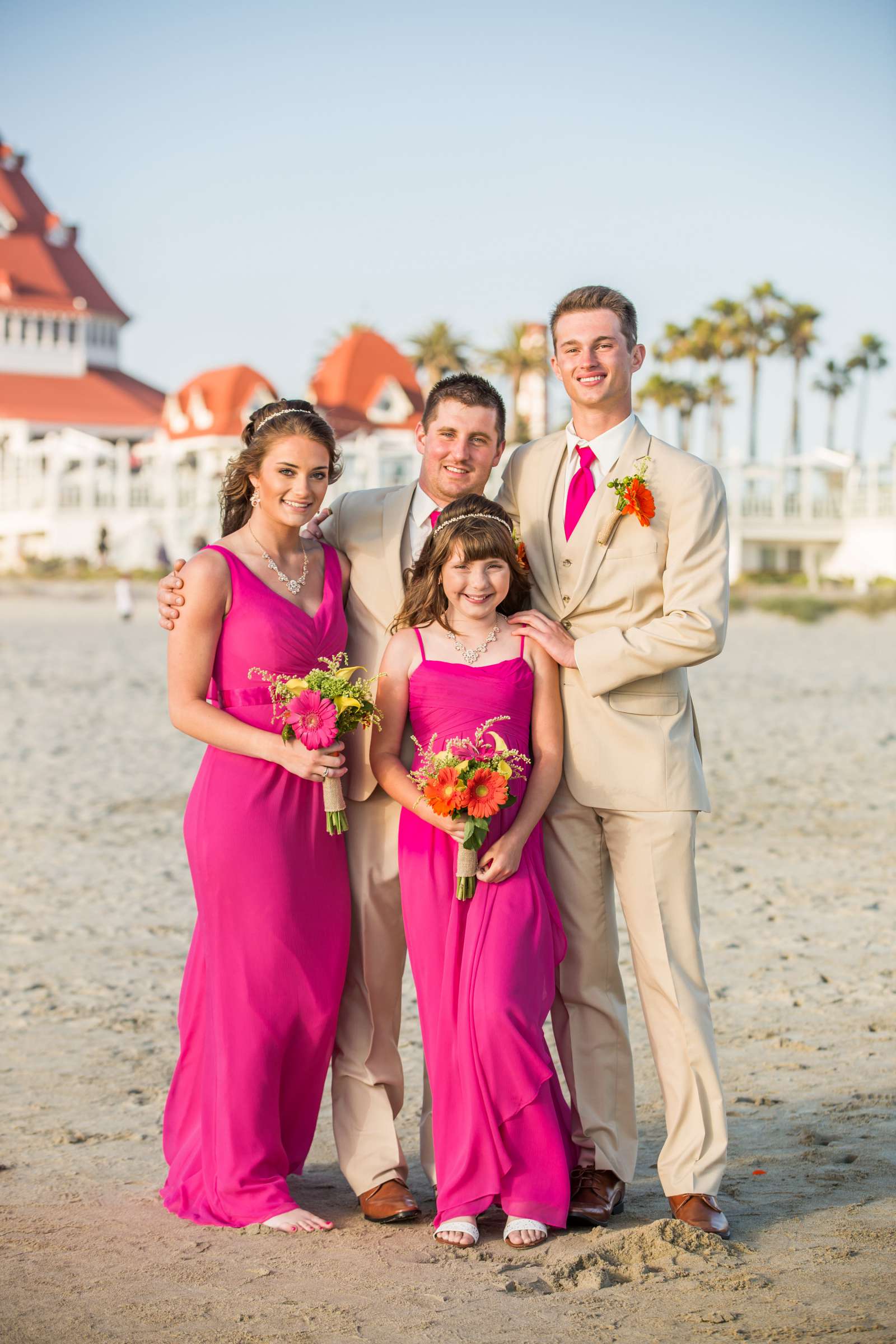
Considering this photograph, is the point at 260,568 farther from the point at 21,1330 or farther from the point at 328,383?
the point at 328,383

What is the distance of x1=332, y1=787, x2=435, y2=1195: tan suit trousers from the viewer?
4863 millimetres

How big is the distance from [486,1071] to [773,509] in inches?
1849

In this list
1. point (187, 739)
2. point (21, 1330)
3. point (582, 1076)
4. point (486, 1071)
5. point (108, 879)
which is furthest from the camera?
point (187, 739)

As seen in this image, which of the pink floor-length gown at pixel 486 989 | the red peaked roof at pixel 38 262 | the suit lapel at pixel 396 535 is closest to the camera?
the pink floor-length gown at pixel 486 989

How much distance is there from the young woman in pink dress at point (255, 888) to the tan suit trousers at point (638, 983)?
758 millimetres

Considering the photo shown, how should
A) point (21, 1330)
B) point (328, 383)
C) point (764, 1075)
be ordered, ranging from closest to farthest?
point (21, 1330)
point (764, 1075)
point (328, 383)

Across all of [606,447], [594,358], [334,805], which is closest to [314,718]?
[334,805]

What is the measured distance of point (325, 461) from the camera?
16.0ft

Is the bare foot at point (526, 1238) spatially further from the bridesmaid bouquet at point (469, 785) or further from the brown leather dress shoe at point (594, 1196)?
the bridesmaid bouquet at point (469, 785)

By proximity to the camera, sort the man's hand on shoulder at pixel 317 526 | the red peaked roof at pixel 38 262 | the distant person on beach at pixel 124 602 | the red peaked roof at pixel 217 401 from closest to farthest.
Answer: the man's hand on shoulder at pixel 317 526 → the distant person on beach at pixel 124 602 → the red peaked roof at pixel 217 401 → the red peaked roof at pixel 38 262

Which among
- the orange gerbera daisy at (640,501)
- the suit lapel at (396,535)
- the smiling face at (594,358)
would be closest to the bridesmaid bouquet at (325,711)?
the suit lapel at (396,535)

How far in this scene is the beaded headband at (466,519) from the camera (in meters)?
4.63

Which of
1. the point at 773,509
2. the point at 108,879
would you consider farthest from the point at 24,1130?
the point at 773,509

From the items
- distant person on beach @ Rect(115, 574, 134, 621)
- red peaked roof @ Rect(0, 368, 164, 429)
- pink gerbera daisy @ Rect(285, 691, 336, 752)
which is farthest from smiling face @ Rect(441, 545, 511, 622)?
red peaked roof @ Rect(0, 368, 164, 429)
